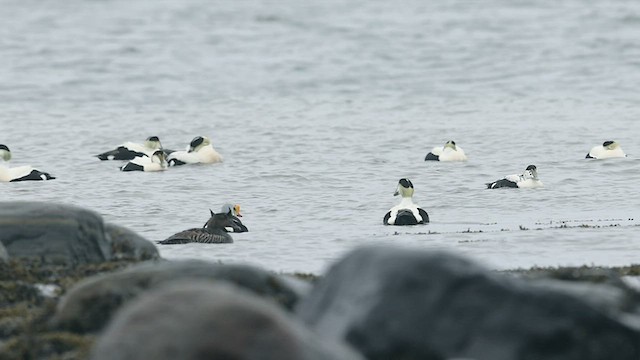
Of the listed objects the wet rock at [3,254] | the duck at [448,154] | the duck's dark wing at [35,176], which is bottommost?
the duck's dark wing at [35,176]

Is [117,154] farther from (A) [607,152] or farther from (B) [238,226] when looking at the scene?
(B) [238,226]

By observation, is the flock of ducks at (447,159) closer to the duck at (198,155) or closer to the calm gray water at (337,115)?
the calm gray water at (337,115)

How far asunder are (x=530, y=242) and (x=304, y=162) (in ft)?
34.1

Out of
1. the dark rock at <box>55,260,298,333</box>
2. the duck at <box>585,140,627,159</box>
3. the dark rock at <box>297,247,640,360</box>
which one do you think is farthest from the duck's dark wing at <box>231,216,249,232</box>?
the dark rock at <box>297,247,640,360</box>

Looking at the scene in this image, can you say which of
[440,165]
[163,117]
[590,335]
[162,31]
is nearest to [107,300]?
[590,335]

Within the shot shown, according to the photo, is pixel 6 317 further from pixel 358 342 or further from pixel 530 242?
pixel 530 242

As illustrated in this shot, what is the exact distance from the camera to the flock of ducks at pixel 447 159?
742 inches

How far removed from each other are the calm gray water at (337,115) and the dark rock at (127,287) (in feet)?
17.9

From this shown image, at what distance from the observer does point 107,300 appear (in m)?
8.58

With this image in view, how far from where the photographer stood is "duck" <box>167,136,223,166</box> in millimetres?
25922

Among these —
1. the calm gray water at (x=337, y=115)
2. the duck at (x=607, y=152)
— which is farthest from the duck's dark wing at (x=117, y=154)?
the duck at (x=607, y=152)

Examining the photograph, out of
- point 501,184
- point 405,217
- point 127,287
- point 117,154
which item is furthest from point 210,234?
point 117,154

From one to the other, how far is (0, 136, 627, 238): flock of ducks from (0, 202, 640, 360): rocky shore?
273 inches

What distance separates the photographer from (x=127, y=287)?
859cm
